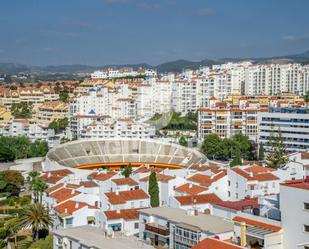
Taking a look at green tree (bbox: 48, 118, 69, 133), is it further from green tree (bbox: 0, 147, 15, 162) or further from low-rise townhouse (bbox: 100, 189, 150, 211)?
low-rise townhouse (bbox: 100, 189, 150, 211)

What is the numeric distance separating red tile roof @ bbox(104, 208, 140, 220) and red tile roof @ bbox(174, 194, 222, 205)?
5.50 feet

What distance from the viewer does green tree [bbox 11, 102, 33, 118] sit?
60.2m

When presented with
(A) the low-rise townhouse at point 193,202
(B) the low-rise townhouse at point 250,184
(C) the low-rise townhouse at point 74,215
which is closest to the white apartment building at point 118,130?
(B) the low-rise townhouse at point 250,184

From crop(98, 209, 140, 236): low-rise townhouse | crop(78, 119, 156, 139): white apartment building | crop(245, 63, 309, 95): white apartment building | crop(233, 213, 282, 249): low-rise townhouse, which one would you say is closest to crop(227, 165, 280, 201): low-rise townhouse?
crop(98, 209, 140, 236): low-rise townhouse

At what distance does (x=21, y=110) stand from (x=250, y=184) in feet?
144

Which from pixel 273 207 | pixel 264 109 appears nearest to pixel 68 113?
pixel 264 109

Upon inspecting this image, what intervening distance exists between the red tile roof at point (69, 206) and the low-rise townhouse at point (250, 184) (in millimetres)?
5890

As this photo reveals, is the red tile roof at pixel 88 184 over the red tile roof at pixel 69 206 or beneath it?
over

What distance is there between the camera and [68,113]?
187ft

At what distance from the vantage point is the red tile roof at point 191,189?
72.6 ft

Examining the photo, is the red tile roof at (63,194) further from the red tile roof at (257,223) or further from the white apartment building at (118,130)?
the white apartment building at (118,130)

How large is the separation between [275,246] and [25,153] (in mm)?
30143

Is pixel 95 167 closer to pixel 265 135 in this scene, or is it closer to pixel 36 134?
pixel 265 135

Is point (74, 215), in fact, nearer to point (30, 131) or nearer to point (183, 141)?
point (183, 141)
